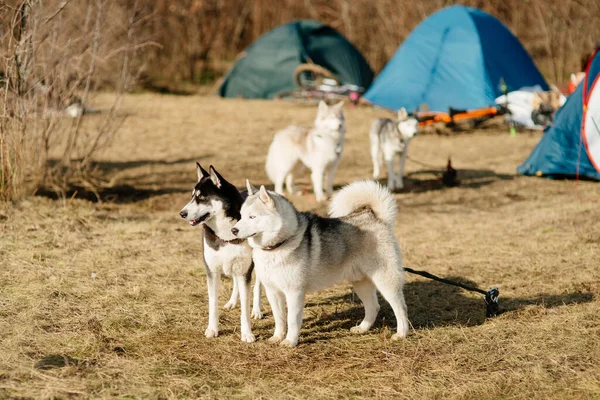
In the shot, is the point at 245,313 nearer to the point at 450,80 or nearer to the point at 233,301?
the point at 233,301

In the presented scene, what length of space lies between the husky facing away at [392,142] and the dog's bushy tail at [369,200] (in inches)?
203

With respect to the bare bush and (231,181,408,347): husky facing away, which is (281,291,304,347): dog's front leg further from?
the bare bush

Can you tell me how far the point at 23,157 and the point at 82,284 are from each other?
2.87m

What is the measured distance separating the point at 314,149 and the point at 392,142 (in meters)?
1.55

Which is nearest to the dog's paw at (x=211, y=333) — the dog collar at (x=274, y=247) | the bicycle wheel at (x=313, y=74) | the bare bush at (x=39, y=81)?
the dog collar at (x=274, y=247)

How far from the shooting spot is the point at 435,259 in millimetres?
7043

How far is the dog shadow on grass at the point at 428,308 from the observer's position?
5.27m

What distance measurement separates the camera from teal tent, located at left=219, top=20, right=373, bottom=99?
19969 millimetres

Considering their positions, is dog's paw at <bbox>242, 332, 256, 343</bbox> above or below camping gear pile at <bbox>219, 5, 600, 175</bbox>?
below

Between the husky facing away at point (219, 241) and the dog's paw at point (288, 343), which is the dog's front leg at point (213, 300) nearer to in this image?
the husky facing away at point (219, 241)

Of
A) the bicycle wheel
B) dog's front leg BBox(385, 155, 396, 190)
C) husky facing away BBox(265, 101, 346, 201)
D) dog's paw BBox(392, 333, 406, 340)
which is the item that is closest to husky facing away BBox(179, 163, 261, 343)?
dog's paw BBox(392, 333, 406, 340)

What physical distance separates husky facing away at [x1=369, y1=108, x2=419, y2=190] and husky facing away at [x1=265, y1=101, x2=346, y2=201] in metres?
1.12

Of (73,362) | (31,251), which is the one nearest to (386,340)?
(73,362)

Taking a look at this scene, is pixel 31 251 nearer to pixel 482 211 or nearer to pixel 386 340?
pixel 386 340
